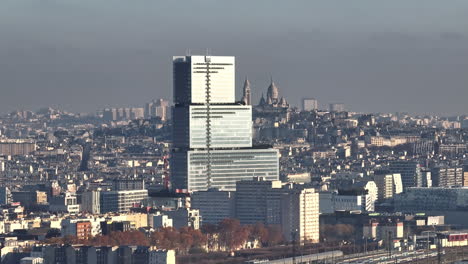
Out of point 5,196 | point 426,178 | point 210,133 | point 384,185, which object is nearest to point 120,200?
point 210,133

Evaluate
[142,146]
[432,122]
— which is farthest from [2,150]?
[432,122]

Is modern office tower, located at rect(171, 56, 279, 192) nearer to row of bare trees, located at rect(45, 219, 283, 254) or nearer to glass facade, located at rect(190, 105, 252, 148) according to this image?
glass facade, located at rect(190, 105, 252, 148)

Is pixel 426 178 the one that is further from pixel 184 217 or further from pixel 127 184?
pixel 184 217

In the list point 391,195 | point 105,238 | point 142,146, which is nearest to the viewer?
point 105,238

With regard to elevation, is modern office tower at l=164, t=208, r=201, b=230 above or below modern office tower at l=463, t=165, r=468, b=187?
below

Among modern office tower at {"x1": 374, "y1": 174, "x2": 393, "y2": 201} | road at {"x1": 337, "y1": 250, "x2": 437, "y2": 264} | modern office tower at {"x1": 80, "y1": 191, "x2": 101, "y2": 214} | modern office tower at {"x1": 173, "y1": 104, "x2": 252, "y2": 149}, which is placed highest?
modern office tower at {"x1": 173, "y1": 104, "x2": 252, "y2": 149}

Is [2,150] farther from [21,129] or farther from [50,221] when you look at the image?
[50,221]

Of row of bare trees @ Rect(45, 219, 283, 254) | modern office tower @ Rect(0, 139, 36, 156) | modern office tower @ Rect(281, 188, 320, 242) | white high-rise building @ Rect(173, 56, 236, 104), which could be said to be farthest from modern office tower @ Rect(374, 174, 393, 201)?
modern office tower @ Rect(0, 139, 36, 156)
